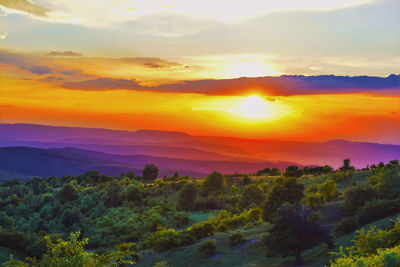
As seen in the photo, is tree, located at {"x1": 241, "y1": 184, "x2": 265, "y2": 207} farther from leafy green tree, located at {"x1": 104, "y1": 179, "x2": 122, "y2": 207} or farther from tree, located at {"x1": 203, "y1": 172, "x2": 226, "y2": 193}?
leafy green tree, located at {"x1": 104, "y1": 179, "x2": 122, "y2": 207}

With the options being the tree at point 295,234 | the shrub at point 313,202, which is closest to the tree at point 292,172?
the shrub at point 313,202

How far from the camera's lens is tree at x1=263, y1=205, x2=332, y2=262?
27688mm

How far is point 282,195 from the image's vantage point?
1673 inches

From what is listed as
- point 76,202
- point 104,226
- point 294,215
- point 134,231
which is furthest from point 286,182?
point 76,202

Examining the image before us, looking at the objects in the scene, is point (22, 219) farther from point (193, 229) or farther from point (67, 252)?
point (67, 252)

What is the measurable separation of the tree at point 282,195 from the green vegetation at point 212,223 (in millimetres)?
115

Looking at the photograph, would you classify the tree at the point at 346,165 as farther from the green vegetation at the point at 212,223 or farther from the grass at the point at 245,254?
the grass at the point at 245,254

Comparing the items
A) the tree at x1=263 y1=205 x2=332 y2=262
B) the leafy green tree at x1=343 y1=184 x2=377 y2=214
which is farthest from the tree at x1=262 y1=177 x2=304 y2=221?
the tree at x1=263 y1=205 x2=332 y2=262

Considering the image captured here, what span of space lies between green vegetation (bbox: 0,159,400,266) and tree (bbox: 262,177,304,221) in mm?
115

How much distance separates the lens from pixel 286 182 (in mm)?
44156

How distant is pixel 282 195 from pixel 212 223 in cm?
1063

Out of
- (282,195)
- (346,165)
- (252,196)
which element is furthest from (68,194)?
(346,165)

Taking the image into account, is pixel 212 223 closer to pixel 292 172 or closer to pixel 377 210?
pixel 377 210

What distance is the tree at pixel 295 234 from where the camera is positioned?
27.7 metres
